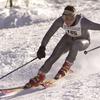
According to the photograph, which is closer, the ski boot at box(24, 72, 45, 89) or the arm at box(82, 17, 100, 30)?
the ski boot at box(24, 72, 45, 89)

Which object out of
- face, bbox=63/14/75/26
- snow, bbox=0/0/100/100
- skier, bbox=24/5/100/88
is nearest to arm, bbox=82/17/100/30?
skier, bbox=24/5/100/88

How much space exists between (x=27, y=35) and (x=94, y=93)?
201 inches

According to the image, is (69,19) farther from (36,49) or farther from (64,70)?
(36,49)

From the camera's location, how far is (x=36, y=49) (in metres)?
9.84

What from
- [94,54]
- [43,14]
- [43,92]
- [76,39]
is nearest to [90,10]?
[43,14]

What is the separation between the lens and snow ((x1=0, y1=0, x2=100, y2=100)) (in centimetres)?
672

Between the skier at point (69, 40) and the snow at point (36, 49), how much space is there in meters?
0.31

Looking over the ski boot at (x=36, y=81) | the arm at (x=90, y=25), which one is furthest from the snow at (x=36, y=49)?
the arm at (x=90, y=25)

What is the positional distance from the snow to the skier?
31cm

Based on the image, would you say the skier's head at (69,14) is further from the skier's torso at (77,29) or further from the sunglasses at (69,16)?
the skier's torso at (77,29)

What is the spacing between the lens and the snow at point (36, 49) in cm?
672

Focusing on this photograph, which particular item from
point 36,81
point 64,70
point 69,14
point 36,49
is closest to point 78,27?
point 69,14

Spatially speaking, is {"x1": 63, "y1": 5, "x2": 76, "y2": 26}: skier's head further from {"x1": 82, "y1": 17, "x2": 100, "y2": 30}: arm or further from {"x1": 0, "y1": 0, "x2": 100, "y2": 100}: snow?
{"x1": 0, "y1": 0, "x2": 100, "y2": 100}: snow

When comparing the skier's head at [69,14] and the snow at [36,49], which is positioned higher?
the skier's head at [69,14]
